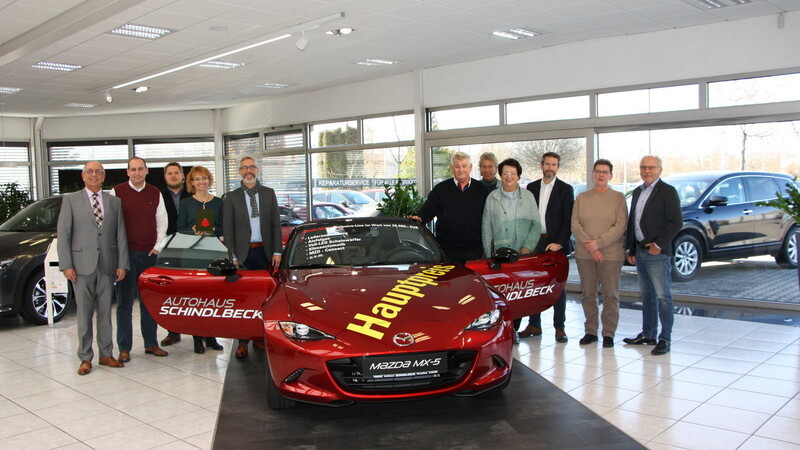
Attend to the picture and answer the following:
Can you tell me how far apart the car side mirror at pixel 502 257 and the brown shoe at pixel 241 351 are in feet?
6.77

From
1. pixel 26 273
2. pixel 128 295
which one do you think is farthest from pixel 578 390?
pixel 26 273

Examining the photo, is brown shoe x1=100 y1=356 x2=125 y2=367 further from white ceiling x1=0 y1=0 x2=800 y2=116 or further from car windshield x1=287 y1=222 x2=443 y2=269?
white ceiling x1=0 y1=0 x2=800 y2=116

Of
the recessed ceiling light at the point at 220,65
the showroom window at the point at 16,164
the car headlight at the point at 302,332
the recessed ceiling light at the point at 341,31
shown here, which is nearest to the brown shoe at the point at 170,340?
the car headlight at the point at 302,332

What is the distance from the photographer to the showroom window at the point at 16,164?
15.3 m

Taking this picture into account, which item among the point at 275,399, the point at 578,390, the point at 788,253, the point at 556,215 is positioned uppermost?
the point at 556,215

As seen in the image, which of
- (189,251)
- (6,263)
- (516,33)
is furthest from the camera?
(516,33)

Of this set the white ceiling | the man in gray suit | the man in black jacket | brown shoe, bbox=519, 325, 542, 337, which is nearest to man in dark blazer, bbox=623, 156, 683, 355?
brown shoe, bbox=519, 325, 542, 337

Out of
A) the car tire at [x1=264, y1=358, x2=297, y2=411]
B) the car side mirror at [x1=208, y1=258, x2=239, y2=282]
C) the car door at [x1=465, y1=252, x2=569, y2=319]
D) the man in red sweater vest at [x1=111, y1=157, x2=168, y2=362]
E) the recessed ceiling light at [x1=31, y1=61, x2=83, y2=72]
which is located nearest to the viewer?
the car tire at [x1=264, y1=358, x2=297, y2=411]

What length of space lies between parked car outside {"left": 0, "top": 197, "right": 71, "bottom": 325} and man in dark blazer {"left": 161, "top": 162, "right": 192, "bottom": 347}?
5.93 ft

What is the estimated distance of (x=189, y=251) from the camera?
4910mm

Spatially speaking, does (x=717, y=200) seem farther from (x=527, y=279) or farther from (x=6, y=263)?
(x=6, y=263)

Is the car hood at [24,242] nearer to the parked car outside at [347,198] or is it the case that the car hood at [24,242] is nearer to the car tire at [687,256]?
the parked car outside at [347,198]

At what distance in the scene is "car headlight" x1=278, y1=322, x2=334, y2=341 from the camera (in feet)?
11.1

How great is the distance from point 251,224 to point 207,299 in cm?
128
